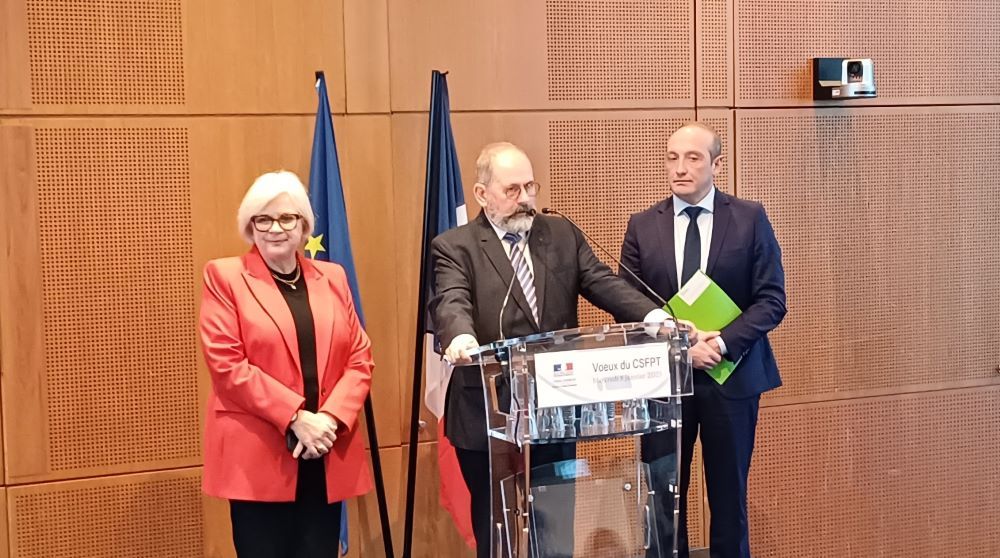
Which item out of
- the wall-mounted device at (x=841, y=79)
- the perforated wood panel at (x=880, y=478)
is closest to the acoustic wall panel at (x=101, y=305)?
the perforated wood panel at (x=880, y=478)

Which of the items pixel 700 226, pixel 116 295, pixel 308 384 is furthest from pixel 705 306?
pixel 116 295

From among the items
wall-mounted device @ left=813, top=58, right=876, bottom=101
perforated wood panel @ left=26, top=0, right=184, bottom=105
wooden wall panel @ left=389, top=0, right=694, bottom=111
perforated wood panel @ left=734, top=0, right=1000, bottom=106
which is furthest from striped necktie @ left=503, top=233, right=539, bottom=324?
wall-mounted device @ left=813, top=58, right=876, bottom=101

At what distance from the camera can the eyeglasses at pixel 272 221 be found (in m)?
3.31

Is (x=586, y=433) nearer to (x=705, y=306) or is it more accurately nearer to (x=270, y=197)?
(x=705, y=306)

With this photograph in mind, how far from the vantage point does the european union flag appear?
405cm

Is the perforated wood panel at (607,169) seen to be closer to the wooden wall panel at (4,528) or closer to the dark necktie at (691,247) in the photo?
the dark necktie at (691,247)

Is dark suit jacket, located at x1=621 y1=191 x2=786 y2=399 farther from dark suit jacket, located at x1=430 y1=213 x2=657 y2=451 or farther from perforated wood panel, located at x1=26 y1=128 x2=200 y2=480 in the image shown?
perforated wood panel, located at x1=26 y1=128 x2=200 y2=480

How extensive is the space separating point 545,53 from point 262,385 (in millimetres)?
2076

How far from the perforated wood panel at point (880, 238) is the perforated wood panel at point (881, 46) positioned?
11 centimetres

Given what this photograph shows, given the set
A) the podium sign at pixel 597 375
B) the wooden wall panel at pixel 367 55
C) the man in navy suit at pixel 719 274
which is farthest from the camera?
the wooden wall panel at pixel 367 55

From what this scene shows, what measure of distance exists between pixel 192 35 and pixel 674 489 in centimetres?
255

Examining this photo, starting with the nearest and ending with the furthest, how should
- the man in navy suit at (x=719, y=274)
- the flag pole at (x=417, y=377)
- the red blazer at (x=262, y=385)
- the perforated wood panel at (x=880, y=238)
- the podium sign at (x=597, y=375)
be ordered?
the podium sign at (x=597, y=375) → the red blazer at (x=262, y=385) → the man in navy suit at (x=719, y=274) → the flag pole at (x=417, y=377) → the perforated wood panel at (x=880, y=238)

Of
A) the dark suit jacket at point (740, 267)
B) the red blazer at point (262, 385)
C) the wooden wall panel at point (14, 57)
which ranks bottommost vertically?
the red blazer at point (262, 385)

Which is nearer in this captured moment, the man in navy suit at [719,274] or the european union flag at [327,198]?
the man in navy suit at [719,274]
